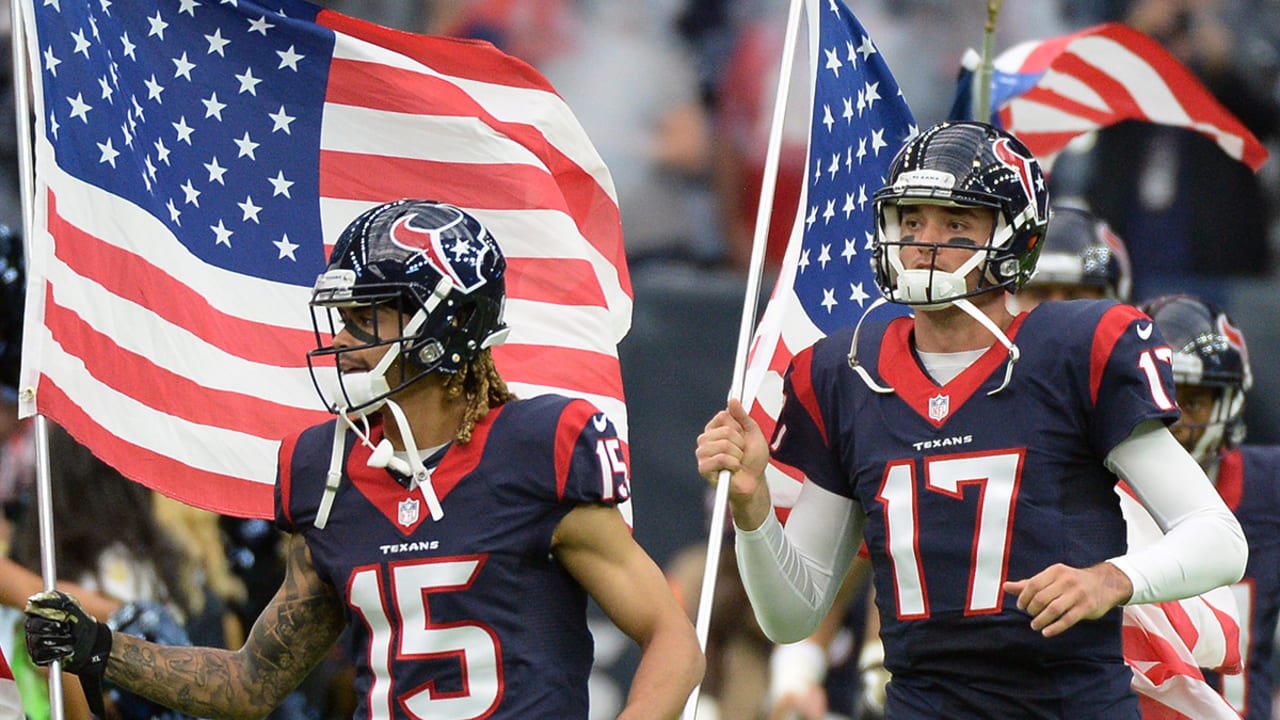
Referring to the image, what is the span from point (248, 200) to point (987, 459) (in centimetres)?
214

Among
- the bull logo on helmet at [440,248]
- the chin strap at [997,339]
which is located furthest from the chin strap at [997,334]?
the bull logo on helmet at [440,248]

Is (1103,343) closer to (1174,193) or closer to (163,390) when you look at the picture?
(163,390)

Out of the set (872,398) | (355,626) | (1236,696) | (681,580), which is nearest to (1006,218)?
(872,398)

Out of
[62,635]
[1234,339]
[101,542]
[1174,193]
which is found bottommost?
[101,542]

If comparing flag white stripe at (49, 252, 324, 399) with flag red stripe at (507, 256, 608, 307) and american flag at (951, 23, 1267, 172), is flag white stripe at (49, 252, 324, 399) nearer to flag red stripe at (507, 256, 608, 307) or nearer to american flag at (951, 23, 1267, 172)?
flag red stripe at (507, 256, 608, 307)

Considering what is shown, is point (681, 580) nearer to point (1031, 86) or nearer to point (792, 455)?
point (1031, 86)

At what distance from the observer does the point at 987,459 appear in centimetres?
441

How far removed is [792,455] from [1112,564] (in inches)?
33.4

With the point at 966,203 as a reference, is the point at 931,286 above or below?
below

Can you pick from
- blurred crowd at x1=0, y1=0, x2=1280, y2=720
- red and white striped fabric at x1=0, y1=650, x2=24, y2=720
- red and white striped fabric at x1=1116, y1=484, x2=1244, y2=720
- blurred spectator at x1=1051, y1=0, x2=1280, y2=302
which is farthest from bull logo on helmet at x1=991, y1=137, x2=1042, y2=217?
blurred spectator at x1=1051, y1=0, x2=1280, y2=302

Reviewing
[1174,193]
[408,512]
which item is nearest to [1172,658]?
[408,512]

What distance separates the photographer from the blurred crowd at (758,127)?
9945mm

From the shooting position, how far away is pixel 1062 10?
417 inches

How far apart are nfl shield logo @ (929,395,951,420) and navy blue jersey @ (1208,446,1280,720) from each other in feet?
5.54
